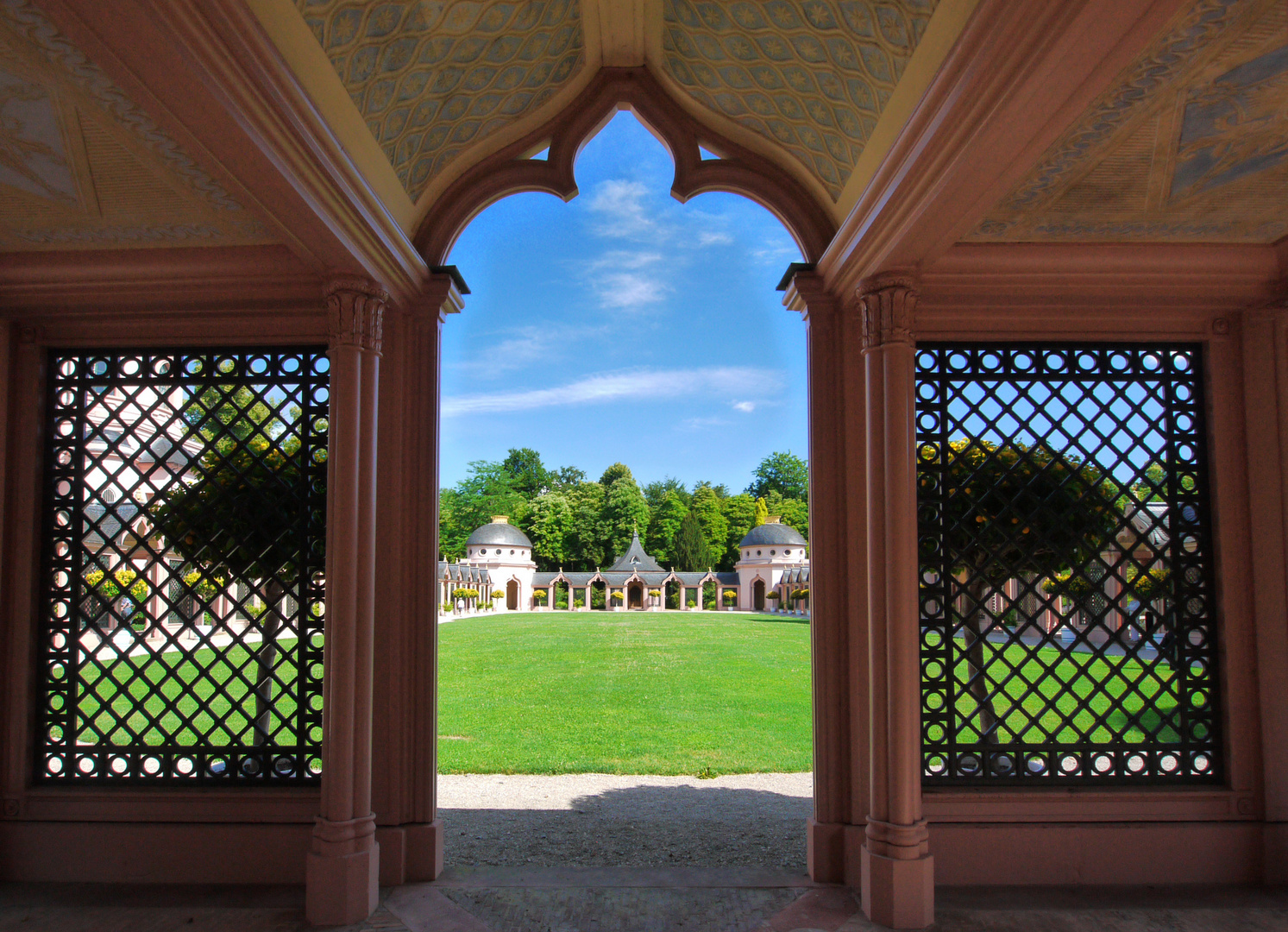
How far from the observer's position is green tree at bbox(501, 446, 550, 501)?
7650 cm

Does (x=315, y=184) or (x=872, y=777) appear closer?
(x=315, y=184)

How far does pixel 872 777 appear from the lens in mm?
4535

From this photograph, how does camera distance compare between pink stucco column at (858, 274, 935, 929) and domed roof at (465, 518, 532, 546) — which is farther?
domed roof at (465, 518, 532, 546)

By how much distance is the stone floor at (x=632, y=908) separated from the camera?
426 centimetres

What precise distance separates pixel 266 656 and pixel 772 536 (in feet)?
175

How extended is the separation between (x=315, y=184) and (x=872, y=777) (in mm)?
4182

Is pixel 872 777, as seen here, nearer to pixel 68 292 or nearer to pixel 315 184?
pixel 315 184

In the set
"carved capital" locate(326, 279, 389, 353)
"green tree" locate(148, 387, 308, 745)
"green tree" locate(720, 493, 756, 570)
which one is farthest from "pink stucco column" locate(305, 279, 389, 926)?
"green tree" locate(720, 493, 756, 570)

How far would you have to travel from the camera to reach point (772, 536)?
5700 centimetres

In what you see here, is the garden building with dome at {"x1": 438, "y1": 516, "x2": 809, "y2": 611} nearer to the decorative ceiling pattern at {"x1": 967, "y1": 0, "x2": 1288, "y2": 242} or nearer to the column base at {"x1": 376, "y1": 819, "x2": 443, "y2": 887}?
the column base at {"x1": 376, "y1": 819, "x2": 443, "y2": 887}

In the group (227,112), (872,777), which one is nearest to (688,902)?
(872,777)

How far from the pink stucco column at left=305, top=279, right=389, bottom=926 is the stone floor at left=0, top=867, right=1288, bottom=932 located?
1.12 ft

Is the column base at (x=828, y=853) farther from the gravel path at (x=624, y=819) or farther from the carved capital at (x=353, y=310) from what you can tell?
the carved capital at (x=353, y=310)

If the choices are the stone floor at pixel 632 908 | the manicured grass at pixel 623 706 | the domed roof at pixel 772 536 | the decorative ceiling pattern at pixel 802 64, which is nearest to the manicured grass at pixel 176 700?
the stone floor at pixel 632 908
